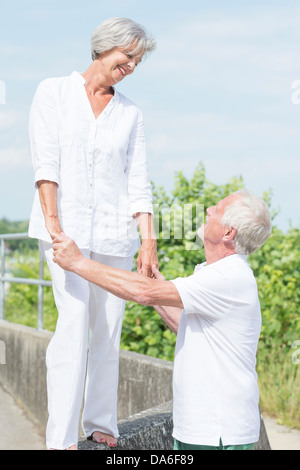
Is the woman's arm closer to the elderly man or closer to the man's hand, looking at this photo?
the man's hand

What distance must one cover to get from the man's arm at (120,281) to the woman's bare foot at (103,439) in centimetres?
94

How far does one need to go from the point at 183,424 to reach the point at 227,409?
176 millimetres

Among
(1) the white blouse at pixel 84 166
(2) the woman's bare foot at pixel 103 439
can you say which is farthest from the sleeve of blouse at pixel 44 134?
(2) the woman's bare foot at pixel 103 439

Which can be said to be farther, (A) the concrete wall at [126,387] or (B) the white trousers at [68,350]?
(A) the concrete wall at [126,387]

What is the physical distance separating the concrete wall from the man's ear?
119 centimetres

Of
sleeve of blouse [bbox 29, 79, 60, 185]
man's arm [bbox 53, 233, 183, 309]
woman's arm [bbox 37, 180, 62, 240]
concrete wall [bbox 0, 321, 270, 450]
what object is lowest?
concrete wall [bbox 0, 321, 270, 450]

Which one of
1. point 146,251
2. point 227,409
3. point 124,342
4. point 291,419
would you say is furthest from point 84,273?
point 124,342

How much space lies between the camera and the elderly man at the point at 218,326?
7.86 feet

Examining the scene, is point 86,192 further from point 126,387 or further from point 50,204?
point 126,387

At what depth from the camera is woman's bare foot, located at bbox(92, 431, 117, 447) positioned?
310cm

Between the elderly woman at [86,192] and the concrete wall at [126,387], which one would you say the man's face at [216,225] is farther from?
the concrete wall at [126,387]

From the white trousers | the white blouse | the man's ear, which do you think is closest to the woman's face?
the white blouse

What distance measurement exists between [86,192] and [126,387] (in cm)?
253

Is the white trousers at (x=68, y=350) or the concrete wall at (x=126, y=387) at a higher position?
the white trousers at (x=68, y=350)
